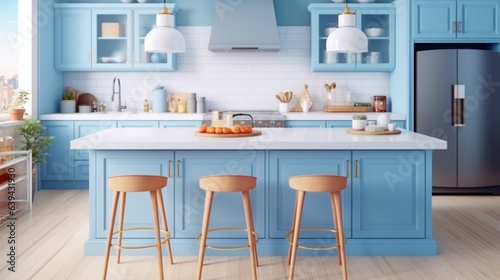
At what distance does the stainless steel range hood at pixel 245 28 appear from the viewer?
679 centimetres

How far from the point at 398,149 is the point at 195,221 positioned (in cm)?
156

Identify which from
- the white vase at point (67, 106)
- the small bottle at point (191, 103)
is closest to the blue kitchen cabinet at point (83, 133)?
the white vase at point (67, 106)

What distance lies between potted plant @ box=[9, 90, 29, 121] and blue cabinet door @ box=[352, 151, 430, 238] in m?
3.99

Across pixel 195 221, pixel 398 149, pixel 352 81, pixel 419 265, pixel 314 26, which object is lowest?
pixel 419 265

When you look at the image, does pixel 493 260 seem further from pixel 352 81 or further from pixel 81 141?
pixel 352 81

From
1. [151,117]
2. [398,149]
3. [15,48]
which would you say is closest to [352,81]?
[151,117]

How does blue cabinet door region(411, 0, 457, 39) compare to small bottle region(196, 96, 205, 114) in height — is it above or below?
above

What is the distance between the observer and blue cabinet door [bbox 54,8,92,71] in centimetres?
702

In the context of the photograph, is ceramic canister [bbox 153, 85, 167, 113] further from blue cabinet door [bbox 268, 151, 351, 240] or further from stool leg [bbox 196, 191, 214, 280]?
stool leg [bbox 196, 191, 214, 280]

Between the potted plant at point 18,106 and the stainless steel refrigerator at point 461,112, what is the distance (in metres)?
4.53

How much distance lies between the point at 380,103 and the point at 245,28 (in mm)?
2023

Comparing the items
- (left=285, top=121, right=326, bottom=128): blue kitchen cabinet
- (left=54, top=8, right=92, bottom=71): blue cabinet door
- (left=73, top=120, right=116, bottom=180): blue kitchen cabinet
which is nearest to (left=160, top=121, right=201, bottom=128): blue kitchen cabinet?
(left=73, top=120, right=116, bottom=180): blue kitchen cabinet

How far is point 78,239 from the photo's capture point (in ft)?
14.9

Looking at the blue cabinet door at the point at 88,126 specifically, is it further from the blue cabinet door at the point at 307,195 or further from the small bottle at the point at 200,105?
the blue cabinet door at the point at 307,195
